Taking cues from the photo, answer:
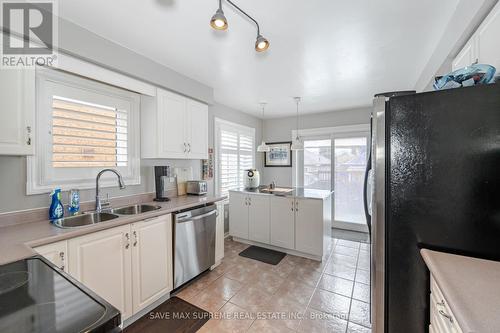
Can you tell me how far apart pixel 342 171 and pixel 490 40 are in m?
3.39

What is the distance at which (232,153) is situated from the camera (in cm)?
425

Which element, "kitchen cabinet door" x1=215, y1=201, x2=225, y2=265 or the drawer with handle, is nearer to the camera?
the drawer with handle

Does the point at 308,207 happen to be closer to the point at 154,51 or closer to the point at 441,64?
the point at 441,64

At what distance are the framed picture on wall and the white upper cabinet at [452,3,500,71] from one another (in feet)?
11.7

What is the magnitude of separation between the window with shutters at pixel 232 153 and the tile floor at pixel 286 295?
143cm

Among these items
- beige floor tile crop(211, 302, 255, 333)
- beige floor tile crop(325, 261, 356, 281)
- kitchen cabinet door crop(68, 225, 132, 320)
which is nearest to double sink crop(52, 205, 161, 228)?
kitchen cabinet door crop(68, 225, 132, 320)

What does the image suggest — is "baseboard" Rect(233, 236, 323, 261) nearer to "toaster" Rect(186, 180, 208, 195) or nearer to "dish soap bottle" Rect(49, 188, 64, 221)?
"toaster" Rect(186, 180, 208, 195)

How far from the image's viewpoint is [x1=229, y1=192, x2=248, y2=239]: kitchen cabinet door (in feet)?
11.8

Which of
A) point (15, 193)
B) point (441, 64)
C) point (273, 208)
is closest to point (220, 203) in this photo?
point (273, 208)

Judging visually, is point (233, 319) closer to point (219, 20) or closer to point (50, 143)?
point (50, 143)

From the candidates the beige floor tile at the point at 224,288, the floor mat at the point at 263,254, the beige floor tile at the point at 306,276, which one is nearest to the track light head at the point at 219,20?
the beige floor tile at the point at 224,288

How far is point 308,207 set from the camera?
3.03 meters

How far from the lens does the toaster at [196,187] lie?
9.64 feet

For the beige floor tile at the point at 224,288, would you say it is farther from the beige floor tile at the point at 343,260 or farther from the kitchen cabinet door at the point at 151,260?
the beige floor tile at the point at 343,260
